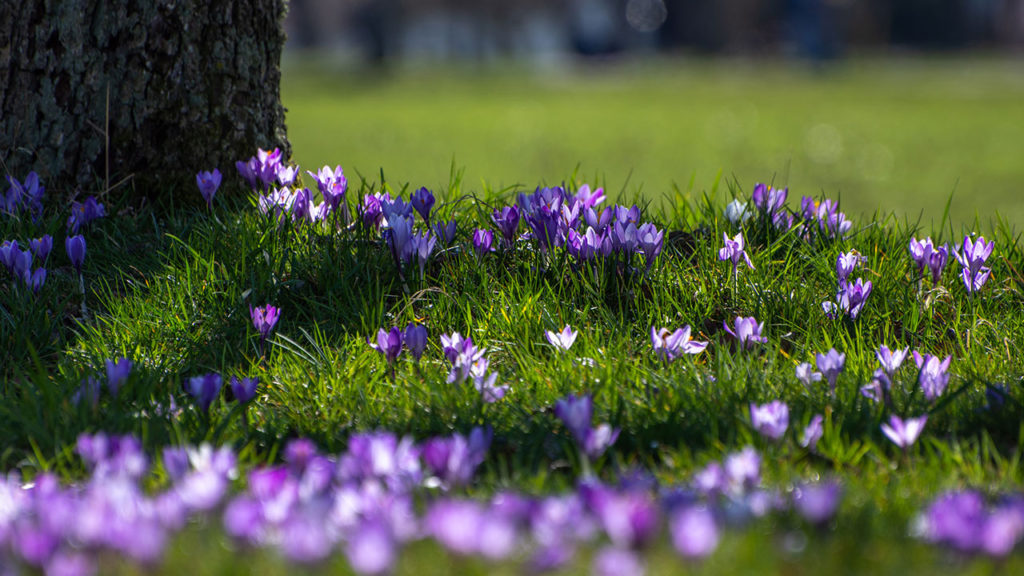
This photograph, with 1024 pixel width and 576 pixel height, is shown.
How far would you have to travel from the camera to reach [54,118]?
12.5ft

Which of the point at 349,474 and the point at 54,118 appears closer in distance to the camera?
the point at 349,474

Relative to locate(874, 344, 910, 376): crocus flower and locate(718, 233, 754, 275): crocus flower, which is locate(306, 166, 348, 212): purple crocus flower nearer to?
locate(718, 233, 754, 275): crocus flower

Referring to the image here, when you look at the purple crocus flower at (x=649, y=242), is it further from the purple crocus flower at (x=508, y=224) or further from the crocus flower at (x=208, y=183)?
the crocus flower at (x=208, y=183)

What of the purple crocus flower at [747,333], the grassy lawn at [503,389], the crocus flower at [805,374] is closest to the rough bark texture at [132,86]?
the grassy lawn at [503,389]

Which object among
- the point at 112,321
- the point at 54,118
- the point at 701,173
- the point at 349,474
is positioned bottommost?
the point at 701,173

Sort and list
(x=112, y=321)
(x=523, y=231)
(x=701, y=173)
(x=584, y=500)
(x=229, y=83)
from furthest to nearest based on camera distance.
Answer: (x=701, y=173) → (x=229, y=83) → (x=523, y=231) → (x=112, y=321) → (x=584, y=500)

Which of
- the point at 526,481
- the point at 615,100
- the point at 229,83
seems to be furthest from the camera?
the point at 615,100

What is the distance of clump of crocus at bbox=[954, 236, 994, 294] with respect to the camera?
3.26 m

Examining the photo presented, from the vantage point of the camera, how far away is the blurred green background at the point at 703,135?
30.7ft

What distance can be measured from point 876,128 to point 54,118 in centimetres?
1395

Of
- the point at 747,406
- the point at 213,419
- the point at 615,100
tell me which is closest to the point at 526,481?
the point at 747,406

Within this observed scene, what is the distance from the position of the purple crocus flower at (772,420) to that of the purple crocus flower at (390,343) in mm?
975

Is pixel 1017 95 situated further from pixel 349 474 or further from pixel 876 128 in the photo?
pixel 349 474

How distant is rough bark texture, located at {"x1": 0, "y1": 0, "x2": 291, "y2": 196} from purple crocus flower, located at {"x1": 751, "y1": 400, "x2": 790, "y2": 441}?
250cm
